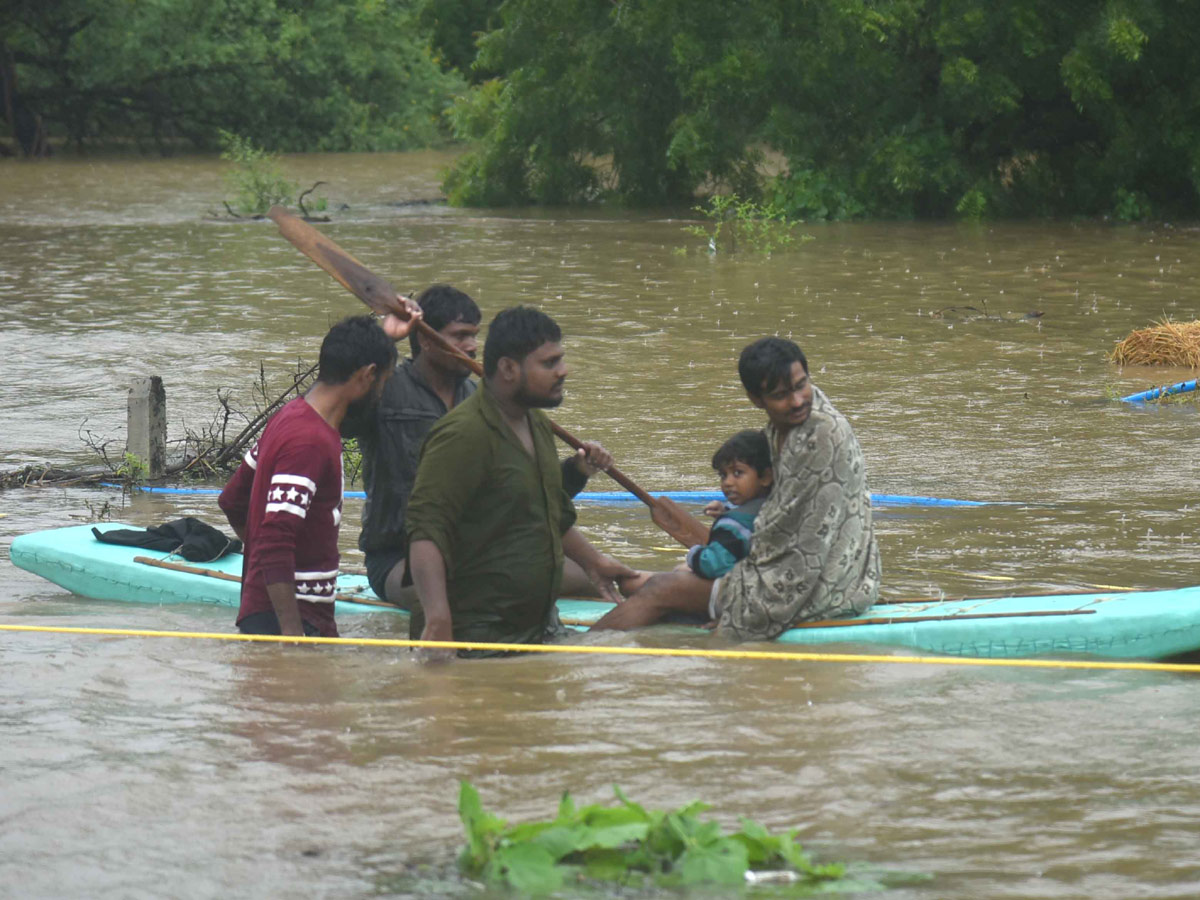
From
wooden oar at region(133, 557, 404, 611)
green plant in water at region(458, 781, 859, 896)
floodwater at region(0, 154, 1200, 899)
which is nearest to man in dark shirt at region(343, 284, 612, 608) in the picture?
wooden oar at region(133, 557, 404, 611)

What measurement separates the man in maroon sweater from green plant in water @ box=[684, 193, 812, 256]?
13833 millimetres

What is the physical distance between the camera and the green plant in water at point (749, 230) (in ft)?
62.7

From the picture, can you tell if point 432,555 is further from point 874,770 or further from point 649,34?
point 649,34

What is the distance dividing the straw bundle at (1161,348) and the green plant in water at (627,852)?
342 inches

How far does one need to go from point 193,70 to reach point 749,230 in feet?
68.7

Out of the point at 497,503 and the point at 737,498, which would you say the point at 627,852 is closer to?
the point at 497,503

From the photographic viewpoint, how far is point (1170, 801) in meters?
3.94

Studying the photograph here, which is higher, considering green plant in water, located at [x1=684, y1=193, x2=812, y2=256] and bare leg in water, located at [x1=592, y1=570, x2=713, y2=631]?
green plant in water, located at [x1=684, y1=193, x2=812, y2=256]

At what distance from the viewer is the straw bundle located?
11484 mm

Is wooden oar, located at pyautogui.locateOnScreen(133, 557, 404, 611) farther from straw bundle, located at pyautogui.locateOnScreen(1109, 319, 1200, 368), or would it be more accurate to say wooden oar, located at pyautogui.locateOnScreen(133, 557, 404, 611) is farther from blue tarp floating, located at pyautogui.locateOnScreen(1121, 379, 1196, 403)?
straw bundle, located at pyautogui.locateOnScreen(1109, 319, 1200, 368)

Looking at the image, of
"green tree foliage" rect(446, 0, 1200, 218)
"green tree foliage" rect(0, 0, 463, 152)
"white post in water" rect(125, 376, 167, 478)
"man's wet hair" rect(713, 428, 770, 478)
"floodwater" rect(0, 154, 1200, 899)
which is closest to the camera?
"floodwater" rect(0, 154, 1200, 899)

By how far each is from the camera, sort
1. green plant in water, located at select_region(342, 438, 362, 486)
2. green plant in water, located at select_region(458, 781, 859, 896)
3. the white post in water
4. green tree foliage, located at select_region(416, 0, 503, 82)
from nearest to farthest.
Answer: green plant in water, located at select_region(458, 781, 859, 896) → the white post in water → green plant in water, located at select_region(342, 438, 362, 486) → green tree foliage, located at select_region(416, 0, 503, 82)

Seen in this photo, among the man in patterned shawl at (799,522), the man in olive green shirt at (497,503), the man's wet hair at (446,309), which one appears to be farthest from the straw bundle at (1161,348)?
the man in olive green shirt at (497,503)

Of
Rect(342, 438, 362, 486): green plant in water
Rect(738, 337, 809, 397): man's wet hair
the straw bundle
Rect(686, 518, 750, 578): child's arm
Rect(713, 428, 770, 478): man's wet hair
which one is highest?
Rect(738, 337, 809, 397): man's wet hair
